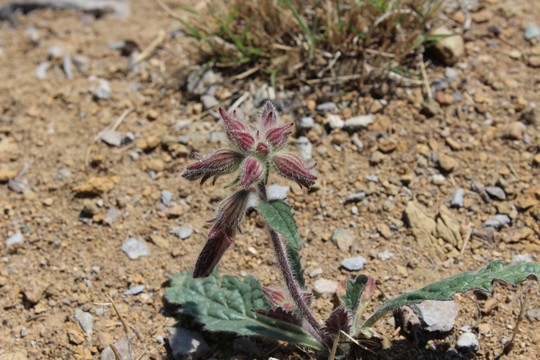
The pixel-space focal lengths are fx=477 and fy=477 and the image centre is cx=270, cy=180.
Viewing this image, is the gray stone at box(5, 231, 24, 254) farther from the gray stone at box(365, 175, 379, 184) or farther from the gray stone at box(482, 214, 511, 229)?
the gray stone at box(482, 214, 511, 229)

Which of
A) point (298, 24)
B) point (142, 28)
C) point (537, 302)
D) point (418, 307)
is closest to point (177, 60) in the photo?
point (142, 28)

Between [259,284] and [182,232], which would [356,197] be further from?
[182,232]

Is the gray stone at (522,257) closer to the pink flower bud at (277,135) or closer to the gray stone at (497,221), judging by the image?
the gray stone at (497,221)

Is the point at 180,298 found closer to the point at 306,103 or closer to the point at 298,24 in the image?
the point at 306,103

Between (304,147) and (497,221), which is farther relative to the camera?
(304,147)

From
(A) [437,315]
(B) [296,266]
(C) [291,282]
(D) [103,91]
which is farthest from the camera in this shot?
(D) [103,91]

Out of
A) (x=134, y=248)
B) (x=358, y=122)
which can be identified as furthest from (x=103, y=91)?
(x=358, y=122)
